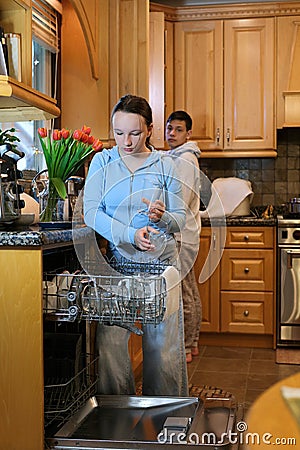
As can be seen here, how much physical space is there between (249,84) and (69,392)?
3.20 metres

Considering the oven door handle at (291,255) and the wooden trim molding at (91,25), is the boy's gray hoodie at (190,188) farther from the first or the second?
the oven door handle at (291,255)

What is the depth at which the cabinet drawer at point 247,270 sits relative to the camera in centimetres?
452

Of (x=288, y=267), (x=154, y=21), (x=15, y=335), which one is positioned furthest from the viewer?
(x=154, y=21)

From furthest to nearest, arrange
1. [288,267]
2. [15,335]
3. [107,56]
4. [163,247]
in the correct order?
[288,267]
[107,56]
[163,247]
[15,335]

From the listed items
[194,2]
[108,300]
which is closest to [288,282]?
[194,2]

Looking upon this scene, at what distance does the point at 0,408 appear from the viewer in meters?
1.94

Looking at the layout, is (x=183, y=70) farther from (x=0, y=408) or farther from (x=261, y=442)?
(x=261, y=442)

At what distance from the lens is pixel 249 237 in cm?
452

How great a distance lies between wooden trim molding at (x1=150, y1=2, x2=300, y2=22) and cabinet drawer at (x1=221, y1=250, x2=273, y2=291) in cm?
175

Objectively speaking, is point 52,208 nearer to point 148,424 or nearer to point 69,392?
point 69,392

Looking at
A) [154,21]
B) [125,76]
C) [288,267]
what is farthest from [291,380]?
[154,21]

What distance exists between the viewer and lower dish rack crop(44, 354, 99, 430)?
216 cm

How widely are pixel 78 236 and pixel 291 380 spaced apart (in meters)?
1.38

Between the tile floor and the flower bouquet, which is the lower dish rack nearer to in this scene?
the flower bouquet
